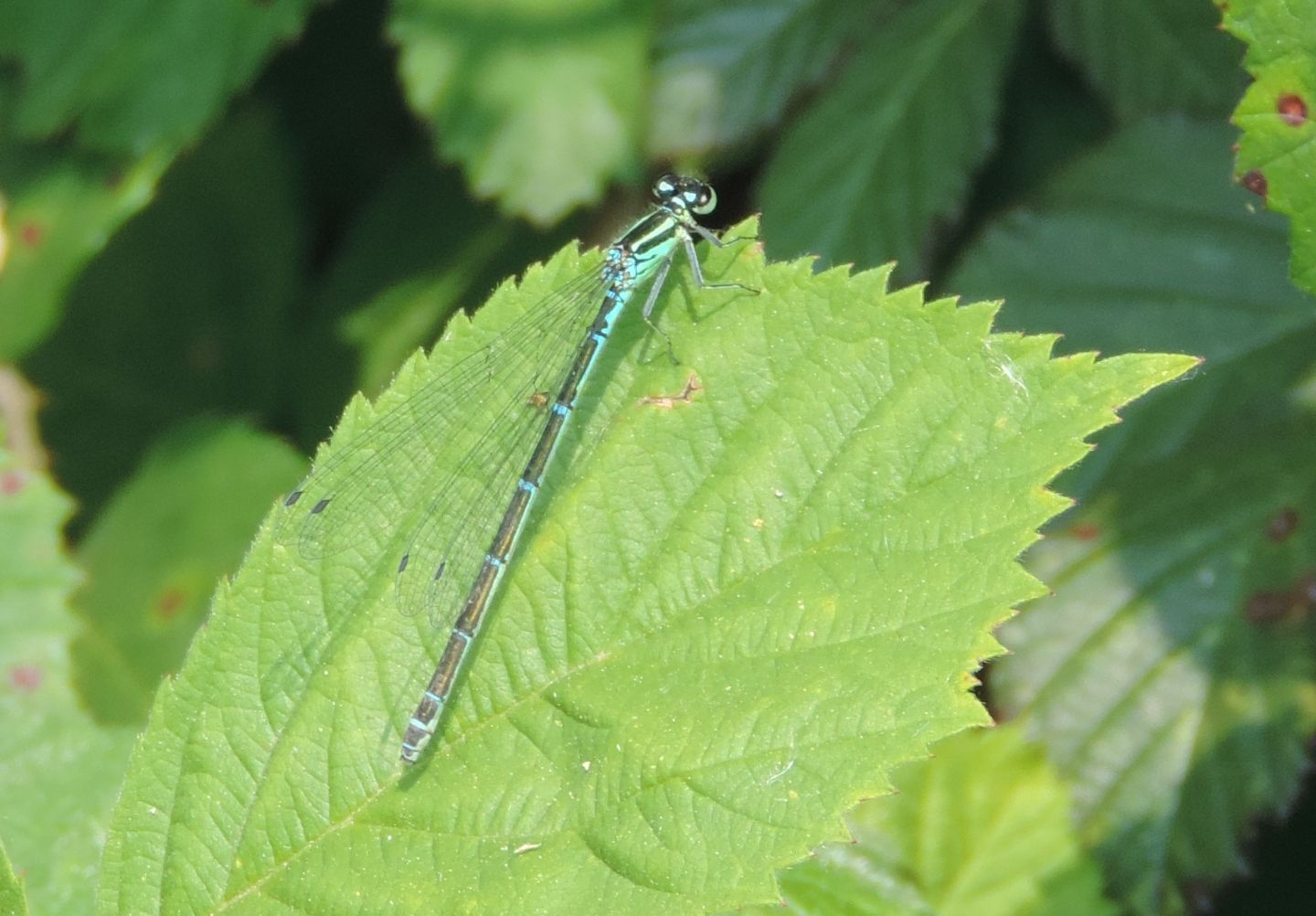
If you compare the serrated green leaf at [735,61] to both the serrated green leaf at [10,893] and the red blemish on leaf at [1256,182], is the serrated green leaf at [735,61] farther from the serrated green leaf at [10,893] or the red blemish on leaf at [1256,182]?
the serrated green leaf at [10,893]

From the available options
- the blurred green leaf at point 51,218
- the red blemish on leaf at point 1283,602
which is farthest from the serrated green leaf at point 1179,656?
the blurred green leaf at point 51,218

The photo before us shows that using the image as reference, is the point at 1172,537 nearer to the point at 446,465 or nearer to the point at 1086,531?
the point at 1086,531

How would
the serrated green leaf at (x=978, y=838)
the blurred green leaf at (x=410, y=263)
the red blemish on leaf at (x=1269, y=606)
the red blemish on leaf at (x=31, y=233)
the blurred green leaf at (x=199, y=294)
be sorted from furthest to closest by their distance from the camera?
1. the blurred green leaf at (x=199, y=294)
2. the blurred green leaf at (x=410, y=263)
3. the red blemish on leaf at (x=31, y=233)
4. the red blemish on leaf at (x=1269, y=606)
5. the serrated green leaf at (x=978, y=838)

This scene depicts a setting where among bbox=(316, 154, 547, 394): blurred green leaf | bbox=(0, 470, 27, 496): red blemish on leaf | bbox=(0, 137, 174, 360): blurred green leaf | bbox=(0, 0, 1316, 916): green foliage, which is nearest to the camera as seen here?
bbox=(0, 0, 1316, 916): green foliage

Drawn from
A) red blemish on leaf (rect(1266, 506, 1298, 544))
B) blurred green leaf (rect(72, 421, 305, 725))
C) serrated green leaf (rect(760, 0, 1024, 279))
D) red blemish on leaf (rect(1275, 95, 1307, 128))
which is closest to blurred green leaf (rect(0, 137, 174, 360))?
blurred green leaf (rect(72, 421, 305, 725))

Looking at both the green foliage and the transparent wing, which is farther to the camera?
the transparent wing

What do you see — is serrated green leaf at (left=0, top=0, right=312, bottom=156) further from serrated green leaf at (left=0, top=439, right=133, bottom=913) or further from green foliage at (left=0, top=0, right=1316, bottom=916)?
serrated green leaf at (left=0, top=439, right=133, bottom=913)
